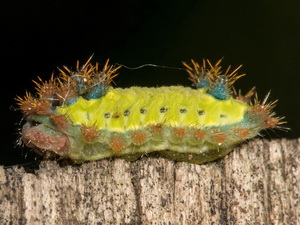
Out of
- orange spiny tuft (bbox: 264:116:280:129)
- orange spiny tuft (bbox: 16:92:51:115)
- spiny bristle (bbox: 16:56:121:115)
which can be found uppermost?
spiny bristle (bbox: 16:56:121:115)

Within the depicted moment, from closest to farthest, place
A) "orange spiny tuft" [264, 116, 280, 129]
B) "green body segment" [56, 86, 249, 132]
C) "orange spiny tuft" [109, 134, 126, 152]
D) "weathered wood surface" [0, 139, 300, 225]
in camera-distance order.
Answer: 1. "weathered wood surface" [0, 139, 300, 225]
2. "orange spiny tuft" [109, 134, 126, 152]
3. "green body segment" [56, 86, 249, 132]
4. "orange spiny tuft" [264, 116, 280, 129]

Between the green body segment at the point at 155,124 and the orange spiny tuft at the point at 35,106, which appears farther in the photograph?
the orange spiny tuft at the point at 35,106

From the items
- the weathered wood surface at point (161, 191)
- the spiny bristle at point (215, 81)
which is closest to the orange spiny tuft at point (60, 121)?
the weathered wood surface at point (161, 191)

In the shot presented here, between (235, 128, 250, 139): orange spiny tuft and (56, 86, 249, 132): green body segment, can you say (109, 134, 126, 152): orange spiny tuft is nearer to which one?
(56, 86, 249, 132): green body segment

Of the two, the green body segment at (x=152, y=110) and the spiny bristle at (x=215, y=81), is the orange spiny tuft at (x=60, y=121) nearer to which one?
the green body segment at (x=152, y=110)

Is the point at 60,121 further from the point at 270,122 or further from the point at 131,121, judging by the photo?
the point at 270,122

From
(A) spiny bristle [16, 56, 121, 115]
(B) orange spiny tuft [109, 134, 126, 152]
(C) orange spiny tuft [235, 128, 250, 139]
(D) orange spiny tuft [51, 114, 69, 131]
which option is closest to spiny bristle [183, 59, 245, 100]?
(C) orange spiny tuft [235, 128, 250, 139]

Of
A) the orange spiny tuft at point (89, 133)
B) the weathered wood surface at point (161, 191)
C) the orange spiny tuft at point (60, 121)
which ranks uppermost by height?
the orange spiny tuft at point (60, 121)
